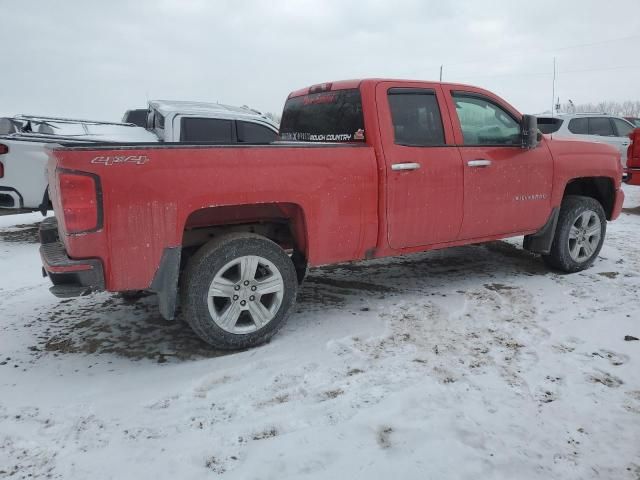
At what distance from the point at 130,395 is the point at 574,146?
4584mm

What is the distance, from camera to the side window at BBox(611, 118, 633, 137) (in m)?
11.8

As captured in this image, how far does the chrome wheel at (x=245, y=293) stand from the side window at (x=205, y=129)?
4.17m

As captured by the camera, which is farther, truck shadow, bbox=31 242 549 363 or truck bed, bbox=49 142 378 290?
truck shadow, bbox=31 242 549 363

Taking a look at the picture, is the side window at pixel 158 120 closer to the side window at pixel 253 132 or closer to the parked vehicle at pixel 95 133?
the parked vehicle at pixel 95 133

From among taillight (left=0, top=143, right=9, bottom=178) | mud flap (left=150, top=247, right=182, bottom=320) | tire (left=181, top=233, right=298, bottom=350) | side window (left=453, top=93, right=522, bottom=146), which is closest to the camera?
mud flap (left=150, top=247, right=182, bottom=320)

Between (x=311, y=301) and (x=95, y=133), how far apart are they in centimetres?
512

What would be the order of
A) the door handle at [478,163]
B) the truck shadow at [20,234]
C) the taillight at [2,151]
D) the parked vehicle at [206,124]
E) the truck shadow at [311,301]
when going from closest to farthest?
the truck shadow at [311,301]
the door handle at [478,163]
the taillight at [2,151]
the truck shadow at [20,234]
the parked vehicle at [206,124]

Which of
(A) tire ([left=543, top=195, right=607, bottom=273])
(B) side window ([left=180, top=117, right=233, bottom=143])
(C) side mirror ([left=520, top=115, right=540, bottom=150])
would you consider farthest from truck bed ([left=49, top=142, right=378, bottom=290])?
(B) side window ([left=180, top=117, right=233, bottom=143])

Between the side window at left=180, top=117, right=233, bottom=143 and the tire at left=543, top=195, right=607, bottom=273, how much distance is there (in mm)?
4705

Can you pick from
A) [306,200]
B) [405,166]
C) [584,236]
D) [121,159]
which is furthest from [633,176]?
[121,159]

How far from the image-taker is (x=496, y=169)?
4297 mm

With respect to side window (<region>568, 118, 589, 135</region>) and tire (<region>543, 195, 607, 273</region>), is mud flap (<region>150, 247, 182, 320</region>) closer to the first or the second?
tire (<region>543, 195, 607, 273</region>)

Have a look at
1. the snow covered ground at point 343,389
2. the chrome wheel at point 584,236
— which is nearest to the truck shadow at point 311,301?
the snow covered ground at point 343,389

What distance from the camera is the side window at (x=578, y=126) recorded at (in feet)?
38.1
